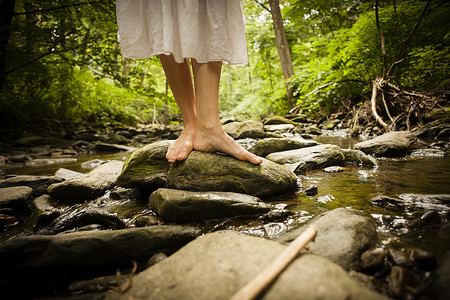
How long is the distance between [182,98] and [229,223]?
127cm

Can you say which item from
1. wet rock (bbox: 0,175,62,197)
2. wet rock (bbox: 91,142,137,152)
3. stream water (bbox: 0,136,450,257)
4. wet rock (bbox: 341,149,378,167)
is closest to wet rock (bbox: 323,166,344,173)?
stream water (bbox: 0,136,450,257)

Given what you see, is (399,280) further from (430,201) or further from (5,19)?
(5,19)

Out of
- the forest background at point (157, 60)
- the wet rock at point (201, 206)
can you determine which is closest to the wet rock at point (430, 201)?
the wet rock at point (201, 206)

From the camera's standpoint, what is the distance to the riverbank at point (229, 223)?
0.79m

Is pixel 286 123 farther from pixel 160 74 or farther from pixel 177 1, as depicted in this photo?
pixel 160 74

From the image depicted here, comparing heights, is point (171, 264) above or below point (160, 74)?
below

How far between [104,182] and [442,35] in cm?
750

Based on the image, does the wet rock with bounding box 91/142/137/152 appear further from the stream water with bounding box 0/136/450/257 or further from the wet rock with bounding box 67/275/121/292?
the wet rock with bounding box 67/275/121/292

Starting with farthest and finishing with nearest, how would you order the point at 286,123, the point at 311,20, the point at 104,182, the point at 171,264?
1. the point at 311,20
2. the point at 286,123
3. the point at 104,182
4. the point at 171,264

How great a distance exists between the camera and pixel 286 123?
770 centimetres

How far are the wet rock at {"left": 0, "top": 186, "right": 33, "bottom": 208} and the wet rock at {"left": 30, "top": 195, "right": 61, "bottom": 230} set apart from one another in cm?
19

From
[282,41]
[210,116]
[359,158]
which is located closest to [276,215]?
[210,116]

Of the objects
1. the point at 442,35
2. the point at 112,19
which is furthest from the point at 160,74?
the point at 442,35

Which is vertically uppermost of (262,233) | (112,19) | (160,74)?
(160,74)
